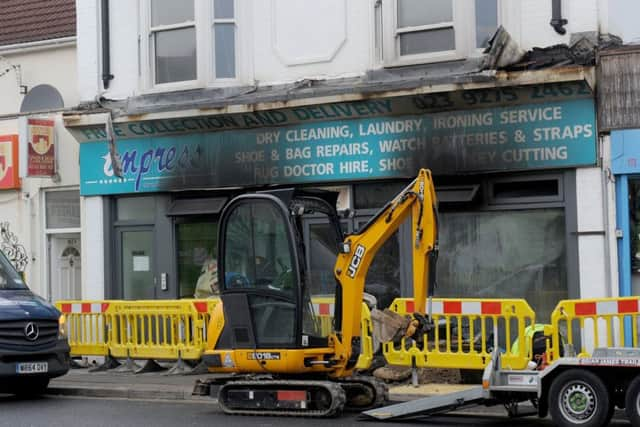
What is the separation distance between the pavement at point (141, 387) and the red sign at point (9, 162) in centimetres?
511

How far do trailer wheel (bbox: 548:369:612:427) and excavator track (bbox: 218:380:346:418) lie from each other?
8.16 feet

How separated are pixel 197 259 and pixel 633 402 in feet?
34.8

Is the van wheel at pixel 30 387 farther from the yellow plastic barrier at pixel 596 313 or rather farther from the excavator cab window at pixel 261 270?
the yellow plastic barrier at pixel 596 313

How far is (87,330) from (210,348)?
224 inches

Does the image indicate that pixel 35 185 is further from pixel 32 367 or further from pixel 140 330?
pixel 32 367

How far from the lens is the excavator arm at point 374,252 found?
518 inches

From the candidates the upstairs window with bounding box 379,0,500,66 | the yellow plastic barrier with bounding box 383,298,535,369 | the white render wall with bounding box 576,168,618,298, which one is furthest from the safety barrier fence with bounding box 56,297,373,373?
the white render wall with bounding box 576,168,618,298

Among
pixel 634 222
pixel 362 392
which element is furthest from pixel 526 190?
pixel 362 392

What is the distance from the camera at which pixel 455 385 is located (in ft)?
51.6

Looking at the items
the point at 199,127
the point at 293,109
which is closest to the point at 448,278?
the point at 293,109

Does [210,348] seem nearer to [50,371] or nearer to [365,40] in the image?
[50,371]

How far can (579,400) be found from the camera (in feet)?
38.7

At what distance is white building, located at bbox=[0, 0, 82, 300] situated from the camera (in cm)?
2266

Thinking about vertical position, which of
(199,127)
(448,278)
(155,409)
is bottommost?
(155,409)
